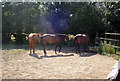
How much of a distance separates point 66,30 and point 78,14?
256 cm

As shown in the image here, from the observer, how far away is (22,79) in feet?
11.9

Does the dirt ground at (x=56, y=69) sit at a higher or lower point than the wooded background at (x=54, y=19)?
lower

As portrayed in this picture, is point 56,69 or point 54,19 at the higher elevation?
point 54,19

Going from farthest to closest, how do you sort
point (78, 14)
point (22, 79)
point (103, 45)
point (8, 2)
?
point (8, 2) → point (78, 14) → point (103, 45) → point (22, 79)

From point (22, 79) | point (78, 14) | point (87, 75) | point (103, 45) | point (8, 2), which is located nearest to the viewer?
point (22, 79)

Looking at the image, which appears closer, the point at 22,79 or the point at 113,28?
the point at 22,79

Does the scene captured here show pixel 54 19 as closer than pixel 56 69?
No

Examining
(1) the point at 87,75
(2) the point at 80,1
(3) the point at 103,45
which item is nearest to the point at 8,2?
(2) the point at 80,1

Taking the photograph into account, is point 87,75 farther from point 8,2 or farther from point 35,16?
point 8,2

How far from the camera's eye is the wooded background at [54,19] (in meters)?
13.7

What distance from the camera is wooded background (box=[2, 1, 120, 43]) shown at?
13.7 metres

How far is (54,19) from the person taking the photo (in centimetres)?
1502

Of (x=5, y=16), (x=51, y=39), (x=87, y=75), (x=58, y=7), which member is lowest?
(x=87, y=75)

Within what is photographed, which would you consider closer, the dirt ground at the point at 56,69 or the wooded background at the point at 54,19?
the dirt ground at the point at 56,69
